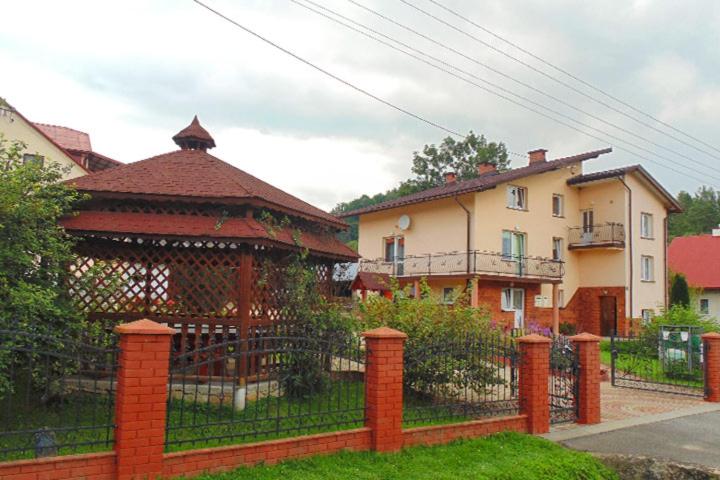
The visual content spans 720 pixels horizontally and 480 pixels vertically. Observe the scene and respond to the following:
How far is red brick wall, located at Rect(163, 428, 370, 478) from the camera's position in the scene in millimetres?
5492

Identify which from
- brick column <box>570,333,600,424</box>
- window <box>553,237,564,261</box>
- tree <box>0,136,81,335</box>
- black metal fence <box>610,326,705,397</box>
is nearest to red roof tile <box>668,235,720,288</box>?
window <box>553,237,564,261</box>

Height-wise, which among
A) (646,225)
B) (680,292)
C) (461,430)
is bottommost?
(461,430)

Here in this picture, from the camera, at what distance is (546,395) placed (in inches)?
338

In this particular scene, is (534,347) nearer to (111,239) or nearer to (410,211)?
(111,239)

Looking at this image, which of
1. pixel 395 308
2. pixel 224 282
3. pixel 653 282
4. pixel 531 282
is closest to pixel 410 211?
pixel 531 282

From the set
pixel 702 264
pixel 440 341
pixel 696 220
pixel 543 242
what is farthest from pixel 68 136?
pixel 696 220

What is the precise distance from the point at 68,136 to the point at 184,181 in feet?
87.5

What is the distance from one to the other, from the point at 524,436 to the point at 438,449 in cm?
156

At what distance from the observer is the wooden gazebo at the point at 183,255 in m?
8.16

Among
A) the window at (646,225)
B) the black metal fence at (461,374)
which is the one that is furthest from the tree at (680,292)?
the black metal fence at (461,374)

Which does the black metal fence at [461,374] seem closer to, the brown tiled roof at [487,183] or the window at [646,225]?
the brown tiled roof at [487,183]

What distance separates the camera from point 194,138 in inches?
432

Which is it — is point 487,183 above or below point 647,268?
above

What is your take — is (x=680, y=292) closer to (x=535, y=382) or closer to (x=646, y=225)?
(x=646, y=225)
